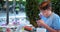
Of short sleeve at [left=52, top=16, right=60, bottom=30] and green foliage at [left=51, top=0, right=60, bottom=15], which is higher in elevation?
green foliage at [left=51, top=0, right=60, bottom=15]

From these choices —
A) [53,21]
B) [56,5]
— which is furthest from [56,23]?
[56,5]

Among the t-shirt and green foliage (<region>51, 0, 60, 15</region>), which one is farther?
green foliage (<region>51, 0, 60, 15</region>)

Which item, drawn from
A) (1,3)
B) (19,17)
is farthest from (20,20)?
(1,3)

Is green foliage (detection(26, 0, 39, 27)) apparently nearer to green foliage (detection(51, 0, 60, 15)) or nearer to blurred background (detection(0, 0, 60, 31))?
blurred background (detection(0, 0, 60, 31))

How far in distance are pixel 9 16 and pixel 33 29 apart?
662 mm

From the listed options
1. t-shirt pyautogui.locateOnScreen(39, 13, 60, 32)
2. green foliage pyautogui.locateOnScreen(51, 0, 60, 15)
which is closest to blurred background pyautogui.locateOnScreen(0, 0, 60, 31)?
green foliage pyautogui.locateOnScreen(51, 0, 60, 15)

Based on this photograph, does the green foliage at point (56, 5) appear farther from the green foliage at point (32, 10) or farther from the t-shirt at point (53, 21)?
the t-shirt at point (53, 21)

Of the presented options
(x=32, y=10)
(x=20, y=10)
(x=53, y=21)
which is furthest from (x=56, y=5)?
(x=53, y=21)

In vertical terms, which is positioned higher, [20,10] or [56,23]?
[20,10]

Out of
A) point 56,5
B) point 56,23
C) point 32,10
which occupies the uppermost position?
point 56,5

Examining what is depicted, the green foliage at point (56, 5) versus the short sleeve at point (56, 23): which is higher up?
the green foliage at point (56, 5)

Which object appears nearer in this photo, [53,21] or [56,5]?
[53,21]

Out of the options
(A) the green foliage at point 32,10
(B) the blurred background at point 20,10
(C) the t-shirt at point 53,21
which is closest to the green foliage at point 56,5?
(B) the blurred background at point 20,10

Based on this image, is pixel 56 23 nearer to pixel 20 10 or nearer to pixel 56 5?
pixel 56 5
